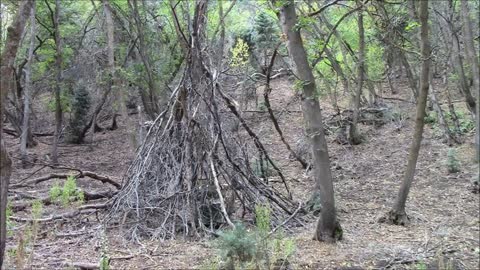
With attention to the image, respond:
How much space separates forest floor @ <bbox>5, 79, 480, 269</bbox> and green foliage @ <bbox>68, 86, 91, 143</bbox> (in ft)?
6.60

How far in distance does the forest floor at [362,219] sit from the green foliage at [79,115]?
201cm

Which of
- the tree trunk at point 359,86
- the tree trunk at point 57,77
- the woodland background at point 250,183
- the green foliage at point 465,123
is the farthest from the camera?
the tree trunk at point 57,77

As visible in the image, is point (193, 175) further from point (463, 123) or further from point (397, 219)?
point (463, 123)

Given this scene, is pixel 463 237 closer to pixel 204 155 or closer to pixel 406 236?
pixel 406 236

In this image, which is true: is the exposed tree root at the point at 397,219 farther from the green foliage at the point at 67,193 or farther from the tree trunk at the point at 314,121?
the green foliage at the point at 67,193

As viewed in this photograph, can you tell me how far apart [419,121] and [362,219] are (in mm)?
1821

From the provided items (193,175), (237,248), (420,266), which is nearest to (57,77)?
(193,175)

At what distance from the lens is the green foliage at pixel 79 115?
15414 millimetres

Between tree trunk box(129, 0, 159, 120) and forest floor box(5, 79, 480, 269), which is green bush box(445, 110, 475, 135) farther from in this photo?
tree trunk box(129, 0, 159, 120)

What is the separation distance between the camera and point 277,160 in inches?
496

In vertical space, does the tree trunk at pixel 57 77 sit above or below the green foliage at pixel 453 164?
above

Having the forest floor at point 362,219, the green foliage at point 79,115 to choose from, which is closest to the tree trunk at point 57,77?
the forest floor at point 362,219

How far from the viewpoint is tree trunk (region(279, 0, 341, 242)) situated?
18.9 ft

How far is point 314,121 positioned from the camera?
582cm
